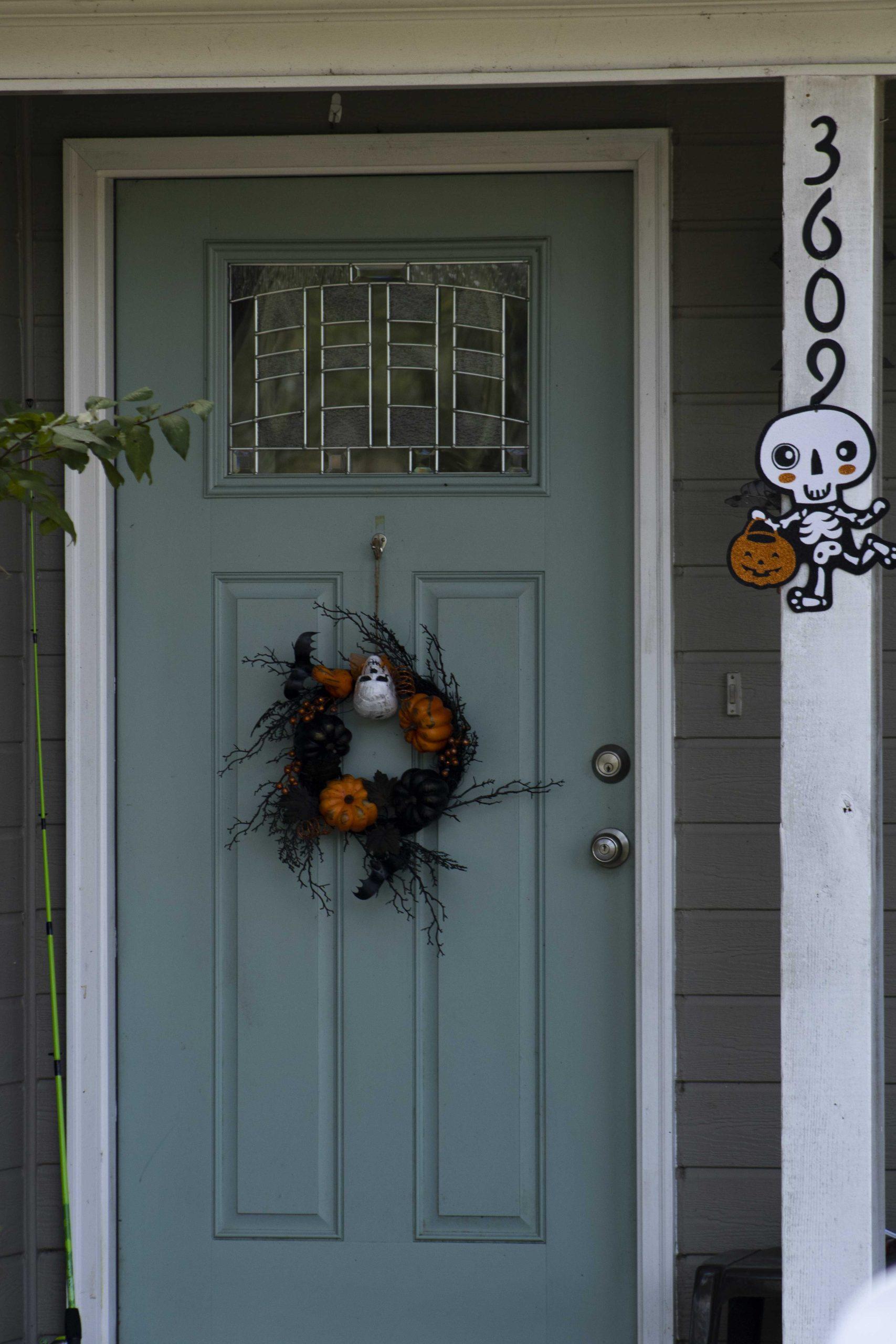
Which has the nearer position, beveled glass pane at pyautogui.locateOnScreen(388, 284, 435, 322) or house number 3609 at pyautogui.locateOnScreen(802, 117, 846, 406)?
A: house number 3609 at pyautogui.locateOnScreen(802, 117, 846, 406)

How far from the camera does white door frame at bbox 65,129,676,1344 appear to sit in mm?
2096

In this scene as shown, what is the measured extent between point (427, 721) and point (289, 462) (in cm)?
57

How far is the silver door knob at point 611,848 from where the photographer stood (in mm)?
2115

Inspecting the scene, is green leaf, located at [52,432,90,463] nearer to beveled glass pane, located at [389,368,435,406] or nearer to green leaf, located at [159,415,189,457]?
green leaf, located at [159,415,189,457]

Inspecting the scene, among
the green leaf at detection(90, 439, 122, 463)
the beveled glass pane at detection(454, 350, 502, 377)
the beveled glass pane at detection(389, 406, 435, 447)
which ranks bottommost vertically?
the green leaf at detection(90, 439, 122, 463)

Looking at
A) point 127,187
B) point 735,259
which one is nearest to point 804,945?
point 735,259

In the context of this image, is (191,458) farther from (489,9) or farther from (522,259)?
(489,9)

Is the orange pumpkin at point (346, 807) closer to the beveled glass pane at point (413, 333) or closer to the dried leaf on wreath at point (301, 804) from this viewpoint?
the dried leaf on wreath at point (301, 804)

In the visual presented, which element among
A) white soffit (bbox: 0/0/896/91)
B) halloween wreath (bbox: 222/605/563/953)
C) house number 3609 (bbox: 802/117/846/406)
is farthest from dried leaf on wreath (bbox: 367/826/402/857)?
white soffit (bbox: 0/0/896/91)

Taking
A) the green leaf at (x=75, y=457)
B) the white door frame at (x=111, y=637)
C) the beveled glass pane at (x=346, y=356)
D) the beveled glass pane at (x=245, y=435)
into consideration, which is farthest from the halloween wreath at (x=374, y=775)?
the green leaf at (x=75, y=457)

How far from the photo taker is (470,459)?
7.09 feet

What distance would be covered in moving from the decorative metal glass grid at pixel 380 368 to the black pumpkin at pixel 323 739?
1.60ft

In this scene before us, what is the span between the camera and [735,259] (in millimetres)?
2121

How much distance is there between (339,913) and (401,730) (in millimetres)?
370
